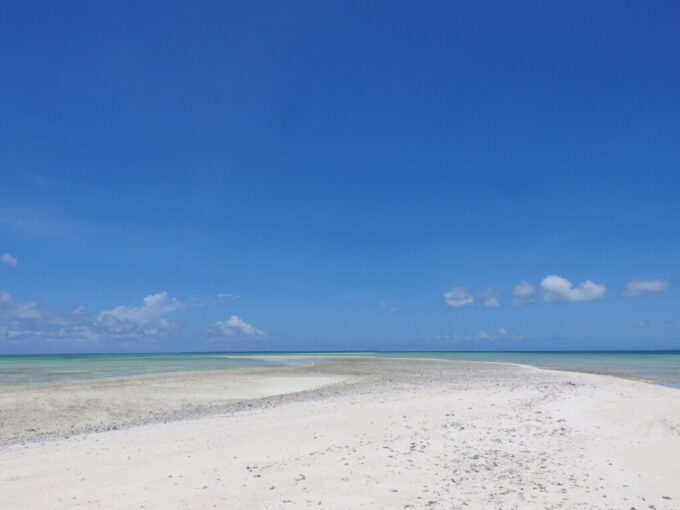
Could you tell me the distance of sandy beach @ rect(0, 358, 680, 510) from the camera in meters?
8.16

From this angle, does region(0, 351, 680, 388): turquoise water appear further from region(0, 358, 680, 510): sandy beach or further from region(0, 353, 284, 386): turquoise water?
region(0, 358, 680, 510): sandy beach

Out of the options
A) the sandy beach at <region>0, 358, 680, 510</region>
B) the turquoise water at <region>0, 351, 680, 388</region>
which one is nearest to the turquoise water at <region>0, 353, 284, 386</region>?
the turquoise water at <region>0, 351, 680, 388</region>

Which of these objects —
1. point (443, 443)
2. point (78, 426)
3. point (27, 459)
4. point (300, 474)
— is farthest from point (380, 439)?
point (78, 426)

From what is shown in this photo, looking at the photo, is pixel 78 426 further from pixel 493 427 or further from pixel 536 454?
pixel 536 454

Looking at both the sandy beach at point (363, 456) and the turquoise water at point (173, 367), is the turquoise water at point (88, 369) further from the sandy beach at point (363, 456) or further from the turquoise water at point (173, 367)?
the sandy beach at point (363, 456)

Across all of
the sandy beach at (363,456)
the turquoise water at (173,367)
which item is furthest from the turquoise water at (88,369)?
the sandy beach at (363,456)

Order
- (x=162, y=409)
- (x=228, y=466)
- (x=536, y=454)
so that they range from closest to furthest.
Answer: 1. (x=228, y=466)
2. (x=536, y=454)
3. (x=162, y=409)

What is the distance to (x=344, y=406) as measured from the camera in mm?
18000

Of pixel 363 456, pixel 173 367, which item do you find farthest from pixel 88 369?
pixel 363 456

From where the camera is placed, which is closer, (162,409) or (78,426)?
(78,426)

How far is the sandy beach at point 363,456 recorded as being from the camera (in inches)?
321

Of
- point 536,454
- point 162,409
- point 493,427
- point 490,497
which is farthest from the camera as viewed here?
point 162,409

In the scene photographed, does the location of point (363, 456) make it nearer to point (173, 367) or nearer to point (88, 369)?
point (88, 369)

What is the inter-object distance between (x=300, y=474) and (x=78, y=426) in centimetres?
1192
